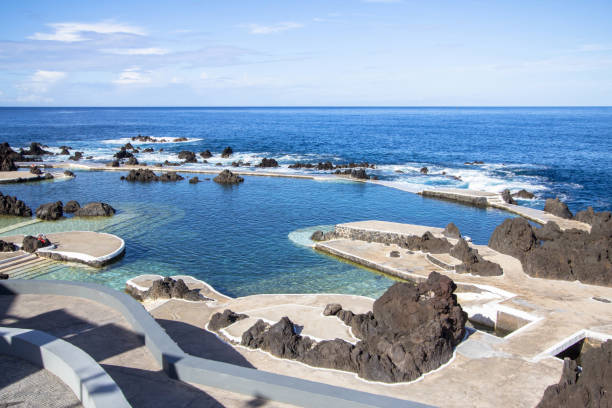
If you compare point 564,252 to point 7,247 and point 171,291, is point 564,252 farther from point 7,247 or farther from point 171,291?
point 7,247

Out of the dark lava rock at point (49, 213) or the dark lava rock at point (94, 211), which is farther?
the dark lava rock at point (94, 211)

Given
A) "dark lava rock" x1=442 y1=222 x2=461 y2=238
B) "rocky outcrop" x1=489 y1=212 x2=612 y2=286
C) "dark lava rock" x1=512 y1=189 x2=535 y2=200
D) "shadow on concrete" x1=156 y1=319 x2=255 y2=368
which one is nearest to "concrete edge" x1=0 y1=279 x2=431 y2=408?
"shadow on concrete" x1=156 y1=319 x2=255 y2=368

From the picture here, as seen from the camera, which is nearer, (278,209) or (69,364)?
(69,364)

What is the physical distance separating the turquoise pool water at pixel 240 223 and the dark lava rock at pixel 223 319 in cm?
550

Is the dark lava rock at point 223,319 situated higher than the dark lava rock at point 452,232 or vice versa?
the dark lava rock at point 452,232

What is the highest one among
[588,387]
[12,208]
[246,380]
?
[246,380]

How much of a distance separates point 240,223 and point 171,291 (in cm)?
1680

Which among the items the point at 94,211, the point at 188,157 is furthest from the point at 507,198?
the point at 188,157

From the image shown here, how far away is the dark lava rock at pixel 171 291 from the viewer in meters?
23.3

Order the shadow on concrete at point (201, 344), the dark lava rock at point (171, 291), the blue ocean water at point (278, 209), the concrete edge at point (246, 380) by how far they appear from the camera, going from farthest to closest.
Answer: the blue ocean water at point (278, 209) < the dark lava rock at point (171, 291) < the shadow on concrete at point (201, 344) < the concrete edge at point (246, 380)

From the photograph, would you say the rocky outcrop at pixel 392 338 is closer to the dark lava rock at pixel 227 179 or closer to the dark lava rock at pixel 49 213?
the dark lava rock at pixel 49 213

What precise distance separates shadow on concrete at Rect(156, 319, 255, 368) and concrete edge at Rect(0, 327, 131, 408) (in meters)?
7.46

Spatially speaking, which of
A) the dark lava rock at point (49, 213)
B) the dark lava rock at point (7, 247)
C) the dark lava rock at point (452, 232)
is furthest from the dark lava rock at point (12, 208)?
the dark lava rock at point (452, 232)

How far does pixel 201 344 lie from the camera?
1859cm
